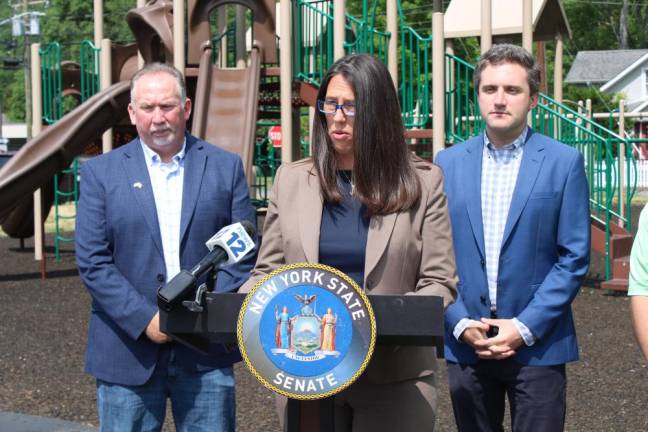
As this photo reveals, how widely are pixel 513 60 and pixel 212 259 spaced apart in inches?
50.4

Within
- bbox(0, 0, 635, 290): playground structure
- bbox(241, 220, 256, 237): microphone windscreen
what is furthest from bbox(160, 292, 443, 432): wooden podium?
bbox(0, 0, 635, 290): playground structure

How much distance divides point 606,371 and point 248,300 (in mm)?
5567

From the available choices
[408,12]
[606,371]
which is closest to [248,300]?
[606,371]

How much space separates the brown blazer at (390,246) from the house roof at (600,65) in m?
65.3

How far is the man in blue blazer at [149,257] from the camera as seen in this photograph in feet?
12.0

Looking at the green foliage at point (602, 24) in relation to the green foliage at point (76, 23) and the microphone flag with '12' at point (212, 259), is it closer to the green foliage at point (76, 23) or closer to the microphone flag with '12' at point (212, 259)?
→ the green foliage at point (76, 23)

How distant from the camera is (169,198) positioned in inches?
149

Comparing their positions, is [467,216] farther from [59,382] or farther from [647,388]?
[59,382]

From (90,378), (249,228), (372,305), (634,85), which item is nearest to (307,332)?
(372,305)

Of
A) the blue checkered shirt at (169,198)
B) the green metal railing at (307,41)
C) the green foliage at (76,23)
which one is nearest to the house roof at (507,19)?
the green metal railing at (307,41)

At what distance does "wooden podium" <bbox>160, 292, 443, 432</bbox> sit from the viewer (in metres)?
2.74

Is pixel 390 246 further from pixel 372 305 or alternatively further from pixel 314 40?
pixel 314 40

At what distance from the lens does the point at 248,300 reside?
8.94 ft

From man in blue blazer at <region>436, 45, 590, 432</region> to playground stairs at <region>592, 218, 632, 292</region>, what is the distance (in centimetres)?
829
